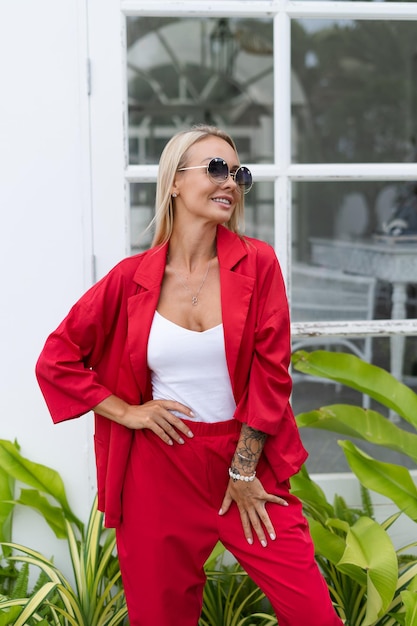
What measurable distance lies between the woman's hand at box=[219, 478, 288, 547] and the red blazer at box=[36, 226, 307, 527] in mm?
78

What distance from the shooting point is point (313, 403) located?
3.30 meters

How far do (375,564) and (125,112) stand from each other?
5.21 feet

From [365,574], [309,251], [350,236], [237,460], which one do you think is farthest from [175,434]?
[350,236]

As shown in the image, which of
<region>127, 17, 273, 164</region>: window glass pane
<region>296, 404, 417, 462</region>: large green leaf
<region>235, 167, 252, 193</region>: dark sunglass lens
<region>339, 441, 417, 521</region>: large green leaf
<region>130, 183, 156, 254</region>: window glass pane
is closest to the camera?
<region>235, 167, 252, 193</region>: dark sunglass lens

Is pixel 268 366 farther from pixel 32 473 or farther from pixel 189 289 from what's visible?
pixel 32 473

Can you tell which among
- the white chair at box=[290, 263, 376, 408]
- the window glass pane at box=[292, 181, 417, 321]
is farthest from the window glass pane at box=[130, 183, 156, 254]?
the white chair at box=[290, 263, 376, 408]

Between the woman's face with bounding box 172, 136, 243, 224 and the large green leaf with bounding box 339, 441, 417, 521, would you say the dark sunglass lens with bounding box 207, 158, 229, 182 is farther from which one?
the large green leaf with bounding box 339, 441, 417, 521

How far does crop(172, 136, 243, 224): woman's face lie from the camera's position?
2049 mm

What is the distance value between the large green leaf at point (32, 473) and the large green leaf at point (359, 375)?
2.88 feet

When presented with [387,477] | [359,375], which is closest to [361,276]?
[359,375]

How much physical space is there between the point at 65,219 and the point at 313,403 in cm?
120

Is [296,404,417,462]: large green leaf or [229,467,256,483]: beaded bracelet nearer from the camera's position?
[229,467,256,483]: beaded bracelet

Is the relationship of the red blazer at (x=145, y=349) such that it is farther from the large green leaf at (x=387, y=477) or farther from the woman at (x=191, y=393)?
the large green leaf at (x=387, y=477)

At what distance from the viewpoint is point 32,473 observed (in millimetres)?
2818
